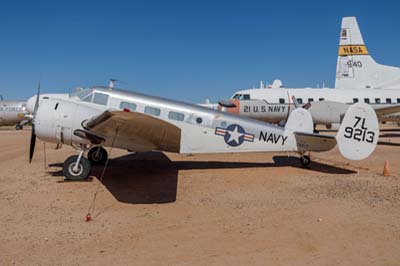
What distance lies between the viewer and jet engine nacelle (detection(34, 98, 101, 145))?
8953 millimetres

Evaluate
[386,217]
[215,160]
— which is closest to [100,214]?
[386,217]

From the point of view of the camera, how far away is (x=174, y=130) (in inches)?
318

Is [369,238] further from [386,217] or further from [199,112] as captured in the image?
[199,112]

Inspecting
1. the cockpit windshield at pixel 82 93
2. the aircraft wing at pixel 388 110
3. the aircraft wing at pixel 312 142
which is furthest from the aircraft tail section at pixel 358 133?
the aircraft wing at pixel 388 110

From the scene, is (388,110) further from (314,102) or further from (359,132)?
(359,132)

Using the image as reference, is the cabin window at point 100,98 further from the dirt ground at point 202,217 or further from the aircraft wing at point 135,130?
the dirt ground at point 202,217

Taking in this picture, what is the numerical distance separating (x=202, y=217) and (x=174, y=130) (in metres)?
2.68

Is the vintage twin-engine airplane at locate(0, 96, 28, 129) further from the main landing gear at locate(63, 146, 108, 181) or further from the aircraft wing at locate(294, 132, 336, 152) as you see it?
the aircraft wing at locate(294, 132, 336, 152)

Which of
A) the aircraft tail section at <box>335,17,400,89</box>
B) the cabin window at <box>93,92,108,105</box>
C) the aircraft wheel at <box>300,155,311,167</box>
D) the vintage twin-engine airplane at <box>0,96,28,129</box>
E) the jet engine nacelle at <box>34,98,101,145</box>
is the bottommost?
the vintage twin-engine airplane at <box>0,96,28,129</box>

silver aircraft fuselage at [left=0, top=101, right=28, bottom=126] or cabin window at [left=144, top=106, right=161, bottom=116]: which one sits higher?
cabin window at [left=144, top=106, right=161, bottom=116]

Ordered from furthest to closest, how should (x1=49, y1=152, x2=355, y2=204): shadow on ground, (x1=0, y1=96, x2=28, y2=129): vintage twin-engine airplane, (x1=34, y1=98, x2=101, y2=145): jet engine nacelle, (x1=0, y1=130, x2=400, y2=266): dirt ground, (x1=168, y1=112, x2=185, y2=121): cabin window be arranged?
(x1=0, y1=96, x2=28, y2=129): vintage twin-engine airplane, (x1=168, y1=112, x2=185, y2=121): cabin window, (x1=34, y1=98, x2=101, y2=145): jet engine nacelle, (x1=49, y1=152, x2=355, y2=204): shadow on ground, (x1=0, y1=130, x2=400, y2=266): dirt ground

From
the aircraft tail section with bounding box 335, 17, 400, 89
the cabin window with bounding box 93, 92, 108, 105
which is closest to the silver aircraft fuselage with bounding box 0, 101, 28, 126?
the cabin window with bounding box 93, 92, 108, 105

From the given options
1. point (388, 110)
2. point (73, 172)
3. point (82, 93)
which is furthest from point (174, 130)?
point (388, 110)

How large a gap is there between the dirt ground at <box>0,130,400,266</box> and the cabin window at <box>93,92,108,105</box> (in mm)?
2331
